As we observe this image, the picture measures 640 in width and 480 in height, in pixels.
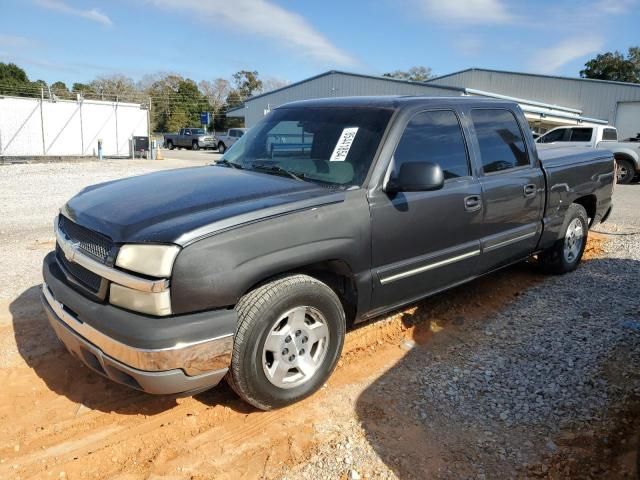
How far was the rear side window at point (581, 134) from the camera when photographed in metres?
16.4

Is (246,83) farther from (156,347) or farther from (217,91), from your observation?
(156,347)

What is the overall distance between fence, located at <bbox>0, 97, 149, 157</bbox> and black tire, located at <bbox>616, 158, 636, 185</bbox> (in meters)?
22.2

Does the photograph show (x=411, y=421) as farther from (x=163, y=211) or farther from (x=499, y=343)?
(x=163, y=211)

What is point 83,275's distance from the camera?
2820 millimetres

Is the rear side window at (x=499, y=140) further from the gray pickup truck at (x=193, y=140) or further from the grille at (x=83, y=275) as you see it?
the gray pickup truck at (x=193, y=140)

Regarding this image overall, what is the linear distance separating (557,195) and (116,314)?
4.35 meters

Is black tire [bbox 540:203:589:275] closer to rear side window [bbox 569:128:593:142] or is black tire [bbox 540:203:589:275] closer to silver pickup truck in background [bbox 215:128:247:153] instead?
rear side window [bbox 569:128:593:142]

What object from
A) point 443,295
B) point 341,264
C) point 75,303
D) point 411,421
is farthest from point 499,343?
point 75,303

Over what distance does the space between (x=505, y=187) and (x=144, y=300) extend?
10.4 ft

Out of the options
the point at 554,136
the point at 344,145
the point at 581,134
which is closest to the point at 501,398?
the point at 344,145

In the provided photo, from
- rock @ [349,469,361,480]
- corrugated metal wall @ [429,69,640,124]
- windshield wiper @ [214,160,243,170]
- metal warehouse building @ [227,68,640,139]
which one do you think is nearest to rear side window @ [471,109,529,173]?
windshield wiper @ [214,160,243,170]

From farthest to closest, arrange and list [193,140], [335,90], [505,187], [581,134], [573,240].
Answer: [193,140] → [335,90] → [581,134] → [573,240] → [505,187]

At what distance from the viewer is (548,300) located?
4883mm

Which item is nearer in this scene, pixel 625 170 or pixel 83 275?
pixel 83 275
